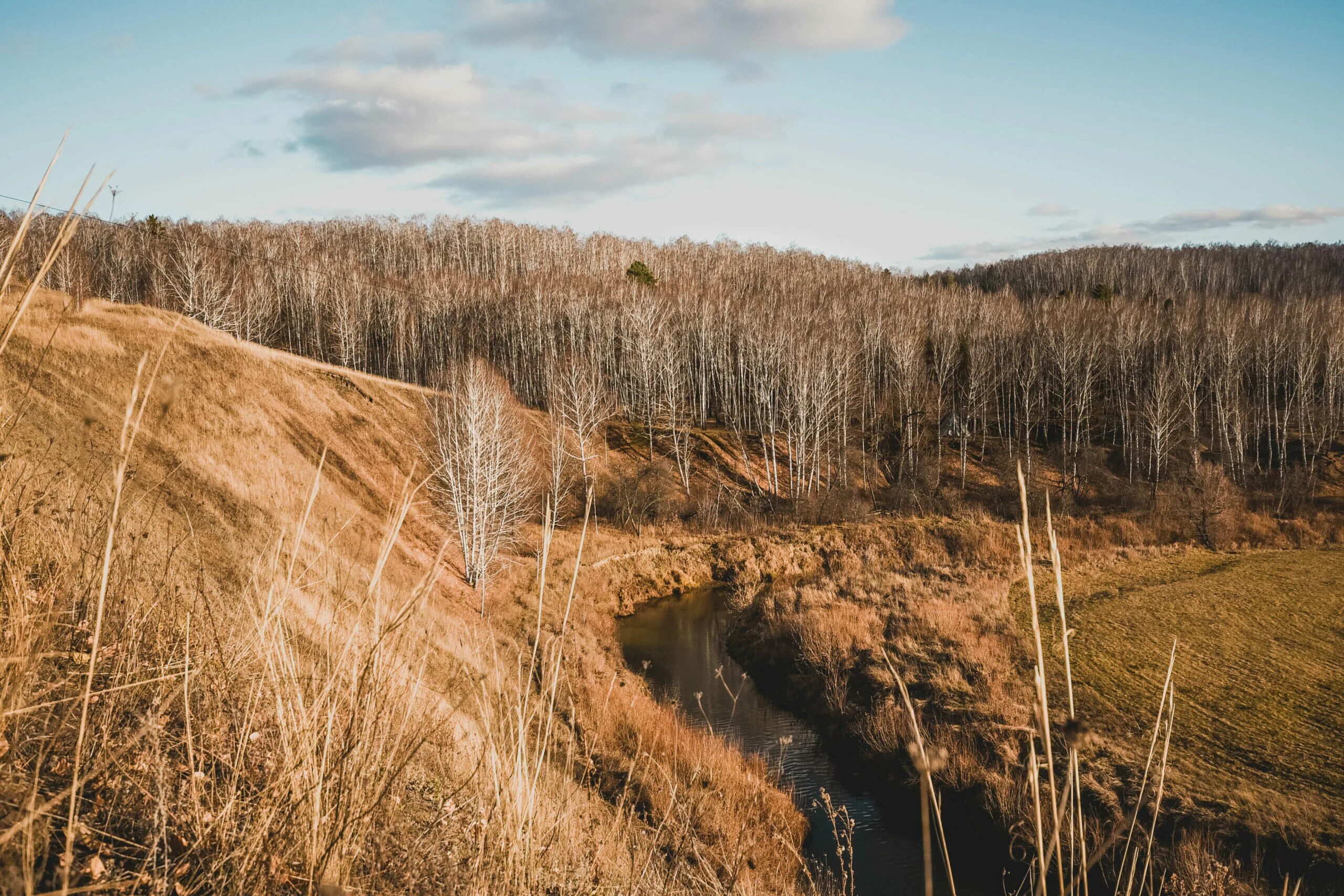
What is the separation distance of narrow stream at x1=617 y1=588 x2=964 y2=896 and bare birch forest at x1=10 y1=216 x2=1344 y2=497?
14.2 metres

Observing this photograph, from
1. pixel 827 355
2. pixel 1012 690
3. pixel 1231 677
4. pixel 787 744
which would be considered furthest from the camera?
pixel 827 355

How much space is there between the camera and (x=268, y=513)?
62.5 feet

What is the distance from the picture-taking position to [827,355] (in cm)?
4869

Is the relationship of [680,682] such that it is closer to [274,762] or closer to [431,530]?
[431,530]

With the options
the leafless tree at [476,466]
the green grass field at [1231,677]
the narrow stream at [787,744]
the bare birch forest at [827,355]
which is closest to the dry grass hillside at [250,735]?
the narrow stream at [787,744]

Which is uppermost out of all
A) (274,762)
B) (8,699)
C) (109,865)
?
(8,699)

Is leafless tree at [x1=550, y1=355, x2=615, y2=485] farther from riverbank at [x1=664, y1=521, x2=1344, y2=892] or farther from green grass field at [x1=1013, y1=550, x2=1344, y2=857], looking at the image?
green grass field at [x1=1013, y1=550, x2=1344, y2=857]

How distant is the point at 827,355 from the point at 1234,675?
106ft

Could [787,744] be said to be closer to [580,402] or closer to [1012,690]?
[1012,690]

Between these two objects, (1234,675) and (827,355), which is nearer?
(1234,675)

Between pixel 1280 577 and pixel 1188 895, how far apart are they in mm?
22673

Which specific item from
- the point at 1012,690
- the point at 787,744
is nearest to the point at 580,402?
the point at 1012,690

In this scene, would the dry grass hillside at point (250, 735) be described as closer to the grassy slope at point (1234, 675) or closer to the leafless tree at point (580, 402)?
the grassy slope at point (1234, 675)

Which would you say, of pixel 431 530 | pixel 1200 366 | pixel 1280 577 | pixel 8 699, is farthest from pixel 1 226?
pixel 1200 366
